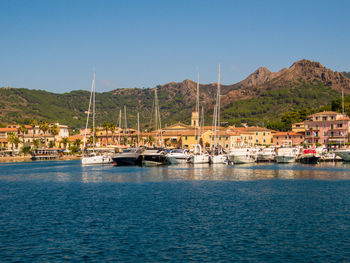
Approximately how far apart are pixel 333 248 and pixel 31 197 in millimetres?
34339

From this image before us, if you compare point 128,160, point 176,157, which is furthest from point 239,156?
point 128,160

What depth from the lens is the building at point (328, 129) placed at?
14012 centimetres

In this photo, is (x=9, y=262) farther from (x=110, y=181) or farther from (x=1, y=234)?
(x=110, y=181)

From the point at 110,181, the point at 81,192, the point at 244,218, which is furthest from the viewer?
the point at 110,181

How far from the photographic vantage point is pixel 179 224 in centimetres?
3228

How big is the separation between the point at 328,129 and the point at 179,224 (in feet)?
403

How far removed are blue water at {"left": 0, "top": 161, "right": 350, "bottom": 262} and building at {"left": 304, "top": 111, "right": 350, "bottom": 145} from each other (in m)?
90.8

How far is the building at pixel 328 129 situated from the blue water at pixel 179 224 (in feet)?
298

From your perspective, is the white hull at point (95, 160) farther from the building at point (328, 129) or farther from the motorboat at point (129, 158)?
the building at point (328, 129)

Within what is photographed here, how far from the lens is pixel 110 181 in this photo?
64.6 meters

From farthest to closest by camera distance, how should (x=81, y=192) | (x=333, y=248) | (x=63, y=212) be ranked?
1. (x=81, y=192)
2. (x=63, y=212)
3. (x=333, y=248)

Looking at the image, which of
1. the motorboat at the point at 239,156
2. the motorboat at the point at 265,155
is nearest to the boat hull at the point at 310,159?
the motorboat at the point at 265,155

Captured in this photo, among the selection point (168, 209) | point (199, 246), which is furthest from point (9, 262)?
point (168, 209)

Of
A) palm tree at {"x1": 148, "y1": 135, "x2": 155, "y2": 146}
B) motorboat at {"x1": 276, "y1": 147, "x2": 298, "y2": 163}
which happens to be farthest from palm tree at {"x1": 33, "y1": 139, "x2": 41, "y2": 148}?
motorboat at {"x1": 276, "y1": 147, "x2": 298, "y2": 163}
